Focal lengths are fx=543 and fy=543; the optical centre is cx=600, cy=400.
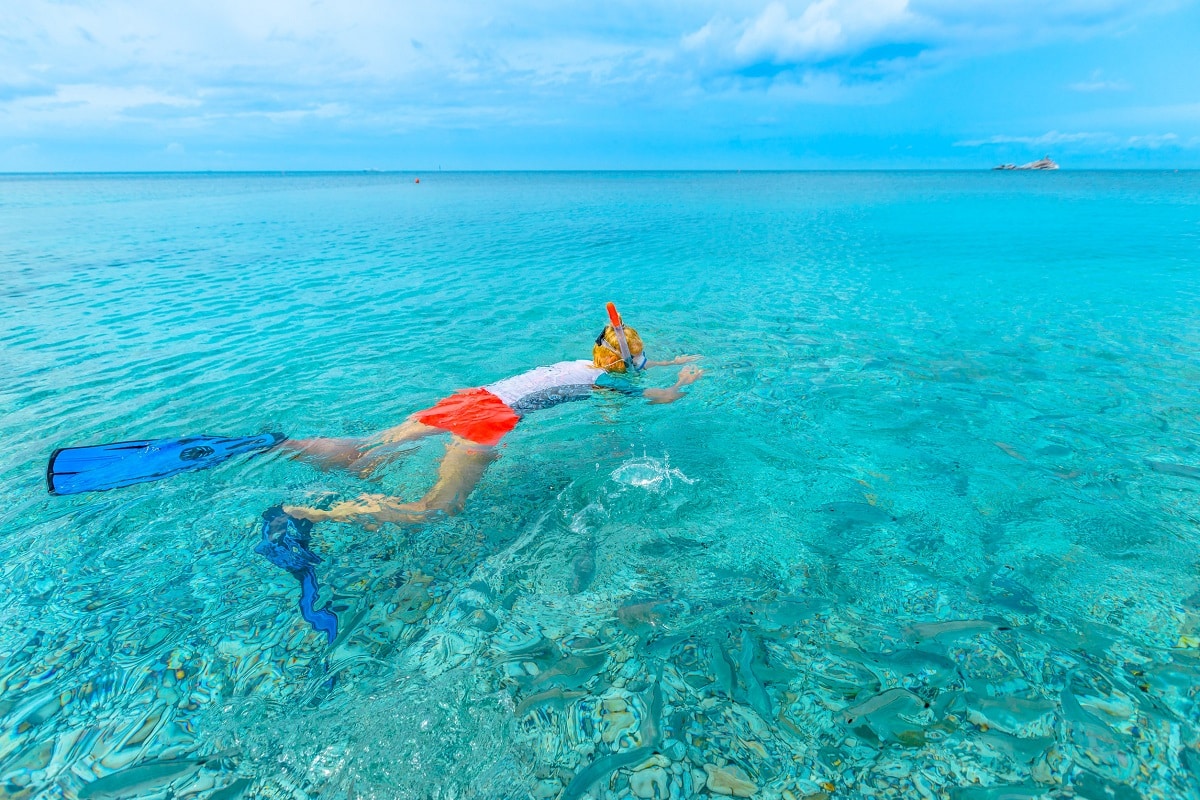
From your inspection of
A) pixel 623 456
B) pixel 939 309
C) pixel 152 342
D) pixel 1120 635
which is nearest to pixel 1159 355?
pixel 939 309

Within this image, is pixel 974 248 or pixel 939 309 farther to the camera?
pixel 974 248

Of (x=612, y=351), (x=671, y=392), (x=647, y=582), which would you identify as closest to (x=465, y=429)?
(x=612, y=351)

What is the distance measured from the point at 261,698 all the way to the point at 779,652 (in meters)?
4.07

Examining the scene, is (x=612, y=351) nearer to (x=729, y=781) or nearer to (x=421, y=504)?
(x=421, y=504)

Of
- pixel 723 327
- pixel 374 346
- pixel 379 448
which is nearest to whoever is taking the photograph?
pixel 379 448

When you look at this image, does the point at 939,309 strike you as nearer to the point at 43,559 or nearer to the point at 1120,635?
the point at 1120,635

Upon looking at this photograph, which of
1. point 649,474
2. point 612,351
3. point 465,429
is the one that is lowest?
point 649,474

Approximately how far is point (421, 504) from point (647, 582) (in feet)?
9.29

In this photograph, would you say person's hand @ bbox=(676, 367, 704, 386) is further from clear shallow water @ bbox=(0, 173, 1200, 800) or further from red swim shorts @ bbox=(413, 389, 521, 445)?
red swim shorts @ bbox=(413, 389, 521, 445)

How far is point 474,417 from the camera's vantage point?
7559 mm

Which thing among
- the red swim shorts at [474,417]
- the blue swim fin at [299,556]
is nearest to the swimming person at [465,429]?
the red swim shorts at [474,417]

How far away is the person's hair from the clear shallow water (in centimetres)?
60

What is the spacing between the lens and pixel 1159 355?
36.8ft

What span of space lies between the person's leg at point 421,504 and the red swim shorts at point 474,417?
46 centimetres
